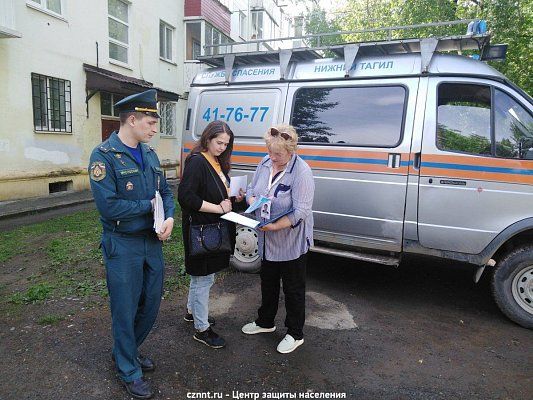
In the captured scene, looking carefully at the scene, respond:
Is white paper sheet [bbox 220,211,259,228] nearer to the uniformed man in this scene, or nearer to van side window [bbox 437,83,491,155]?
the uniformed man

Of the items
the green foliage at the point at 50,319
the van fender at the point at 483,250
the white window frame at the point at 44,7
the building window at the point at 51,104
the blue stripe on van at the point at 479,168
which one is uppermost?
the white window frame at the point at 44,7

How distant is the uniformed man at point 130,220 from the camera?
2.40 meters

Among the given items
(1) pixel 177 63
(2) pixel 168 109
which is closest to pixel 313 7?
(1) pixel 177 63

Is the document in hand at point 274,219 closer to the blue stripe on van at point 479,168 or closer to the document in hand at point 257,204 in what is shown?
the document in hand at point 257,204

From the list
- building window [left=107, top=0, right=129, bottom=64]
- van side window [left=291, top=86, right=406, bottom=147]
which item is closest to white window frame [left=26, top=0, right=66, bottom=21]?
building window [left=107, top=0, right=129, bottom=64]

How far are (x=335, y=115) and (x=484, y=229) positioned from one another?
1.86 m

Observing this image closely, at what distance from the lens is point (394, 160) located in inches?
157

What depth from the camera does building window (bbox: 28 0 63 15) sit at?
936 centimetres

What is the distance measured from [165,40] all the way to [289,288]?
1410 centimetres

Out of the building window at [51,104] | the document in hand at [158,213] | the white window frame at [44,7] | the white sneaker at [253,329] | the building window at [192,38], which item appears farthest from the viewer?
the building window at [192,38]

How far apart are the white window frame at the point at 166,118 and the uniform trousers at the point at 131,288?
42.1 feet

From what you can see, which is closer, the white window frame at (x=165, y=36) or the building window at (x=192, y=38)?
the white window frame at (x=165, y=36)

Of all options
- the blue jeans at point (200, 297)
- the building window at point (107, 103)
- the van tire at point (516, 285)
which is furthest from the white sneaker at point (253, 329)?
the building window at point (107, 103)

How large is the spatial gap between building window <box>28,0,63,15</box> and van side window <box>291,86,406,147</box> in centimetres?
817
